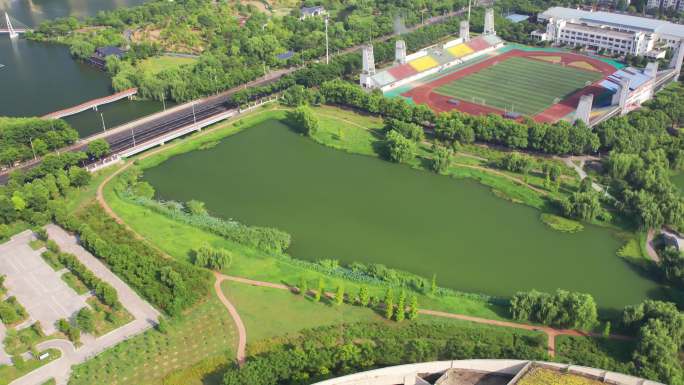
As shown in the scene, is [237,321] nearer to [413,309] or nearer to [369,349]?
[369,349]

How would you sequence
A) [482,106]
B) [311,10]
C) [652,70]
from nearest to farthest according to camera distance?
[652,70]
[482,106]
[311,10]

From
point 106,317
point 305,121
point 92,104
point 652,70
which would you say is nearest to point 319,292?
point 106,317

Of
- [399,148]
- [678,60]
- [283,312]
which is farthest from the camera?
[678,60]

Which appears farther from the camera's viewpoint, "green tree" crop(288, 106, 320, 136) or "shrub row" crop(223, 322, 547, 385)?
"green tree" crop(288, 106, 320, 136)

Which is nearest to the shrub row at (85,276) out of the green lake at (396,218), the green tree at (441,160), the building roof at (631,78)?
the green lake at (396,218)

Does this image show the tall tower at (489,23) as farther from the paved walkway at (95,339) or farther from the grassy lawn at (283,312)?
the paved walkway at (95,339)

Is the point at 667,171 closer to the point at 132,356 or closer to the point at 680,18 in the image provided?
the point at 132,356

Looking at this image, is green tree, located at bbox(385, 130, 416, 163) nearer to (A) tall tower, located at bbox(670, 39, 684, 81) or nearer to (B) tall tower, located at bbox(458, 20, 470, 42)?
(B) tall tower, located at bbox(458, 20, 470, 42)

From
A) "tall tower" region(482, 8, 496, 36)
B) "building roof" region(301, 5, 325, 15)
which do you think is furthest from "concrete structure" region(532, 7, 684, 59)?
"building roof" region(301, 5, 325, 15)
